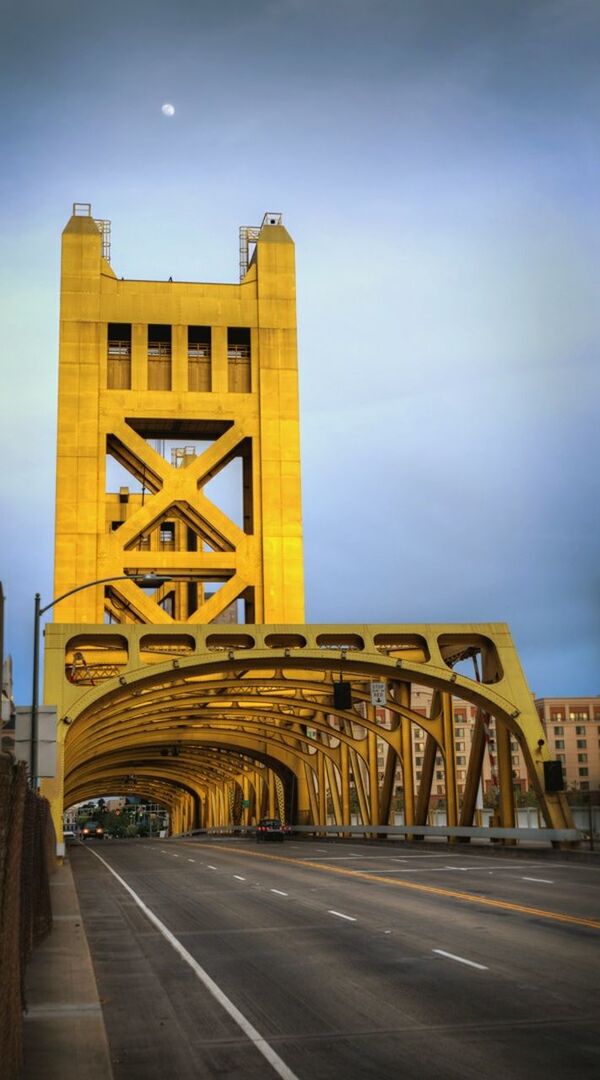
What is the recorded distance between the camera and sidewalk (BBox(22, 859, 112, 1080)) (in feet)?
30.5

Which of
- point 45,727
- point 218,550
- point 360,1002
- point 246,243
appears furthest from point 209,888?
point 246,243

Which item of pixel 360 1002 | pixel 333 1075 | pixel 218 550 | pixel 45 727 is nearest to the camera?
pixel 333 1075

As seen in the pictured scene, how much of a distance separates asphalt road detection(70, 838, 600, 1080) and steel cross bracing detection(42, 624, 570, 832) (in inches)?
537

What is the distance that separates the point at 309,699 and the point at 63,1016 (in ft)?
152

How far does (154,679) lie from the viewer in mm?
42500

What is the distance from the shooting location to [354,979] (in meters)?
14.0

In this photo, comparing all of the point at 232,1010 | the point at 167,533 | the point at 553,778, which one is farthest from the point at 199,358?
the point at 232,1010

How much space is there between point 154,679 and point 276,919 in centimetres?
2200

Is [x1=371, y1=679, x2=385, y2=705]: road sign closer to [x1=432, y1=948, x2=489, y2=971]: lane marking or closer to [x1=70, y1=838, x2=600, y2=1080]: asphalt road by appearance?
[x1=70, y1=838, x2=600, y2=1080]: asphalt road

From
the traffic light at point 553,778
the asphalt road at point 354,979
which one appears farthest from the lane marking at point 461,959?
the traffic light at point 553,778

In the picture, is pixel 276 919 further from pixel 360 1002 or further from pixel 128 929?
pixel 360 1002

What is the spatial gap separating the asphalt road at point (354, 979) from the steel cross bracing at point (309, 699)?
13651mm

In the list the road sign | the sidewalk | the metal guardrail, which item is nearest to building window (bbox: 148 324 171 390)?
the metal guardrail

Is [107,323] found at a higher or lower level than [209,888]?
higher
